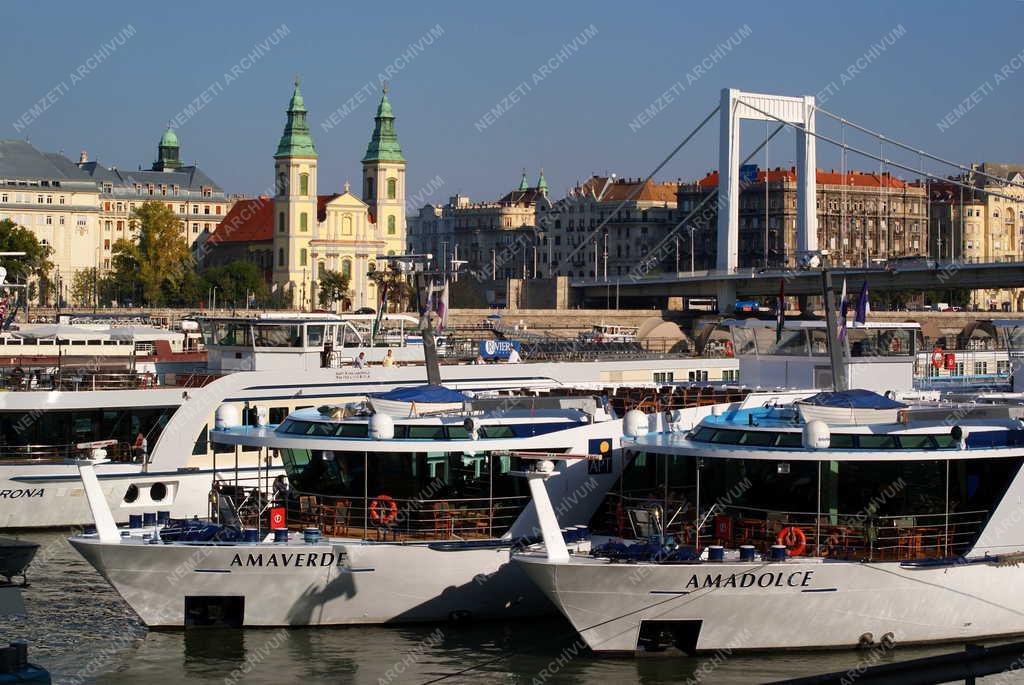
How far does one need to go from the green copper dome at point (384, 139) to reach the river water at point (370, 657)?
123 meters

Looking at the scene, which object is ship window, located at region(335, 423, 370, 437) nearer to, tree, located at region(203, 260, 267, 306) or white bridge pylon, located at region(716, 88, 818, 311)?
white bridge pylon, located at region(716, 88, 818, 311)

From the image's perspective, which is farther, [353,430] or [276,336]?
[276,336]

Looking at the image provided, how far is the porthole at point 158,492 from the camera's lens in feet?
94.4

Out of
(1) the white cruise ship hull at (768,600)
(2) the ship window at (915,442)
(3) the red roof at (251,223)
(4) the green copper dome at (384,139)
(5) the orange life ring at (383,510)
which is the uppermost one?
(4) the green copper dome at (384,139)

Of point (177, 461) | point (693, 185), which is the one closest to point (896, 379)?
point (177, 461)

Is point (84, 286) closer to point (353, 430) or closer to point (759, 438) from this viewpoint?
point (353, 430)

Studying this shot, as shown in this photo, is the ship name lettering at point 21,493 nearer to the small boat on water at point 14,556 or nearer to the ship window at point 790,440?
the small boat on water at point 14,556

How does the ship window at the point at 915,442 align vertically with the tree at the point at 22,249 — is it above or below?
below

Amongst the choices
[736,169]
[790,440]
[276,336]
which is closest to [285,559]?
[790,440]

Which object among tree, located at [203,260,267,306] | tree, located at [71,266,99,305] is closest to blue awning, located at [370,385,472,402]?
tree, located at [203,260,267,306]

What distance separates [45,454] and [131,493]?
2.23m

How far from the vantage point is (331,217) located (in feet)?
461

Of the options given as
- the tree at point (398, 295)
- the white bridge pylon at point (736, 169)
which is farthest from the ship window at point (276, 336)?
the tree at point (398, 295)

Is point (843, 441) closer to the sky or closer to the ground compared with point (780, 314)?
closer to the ground
